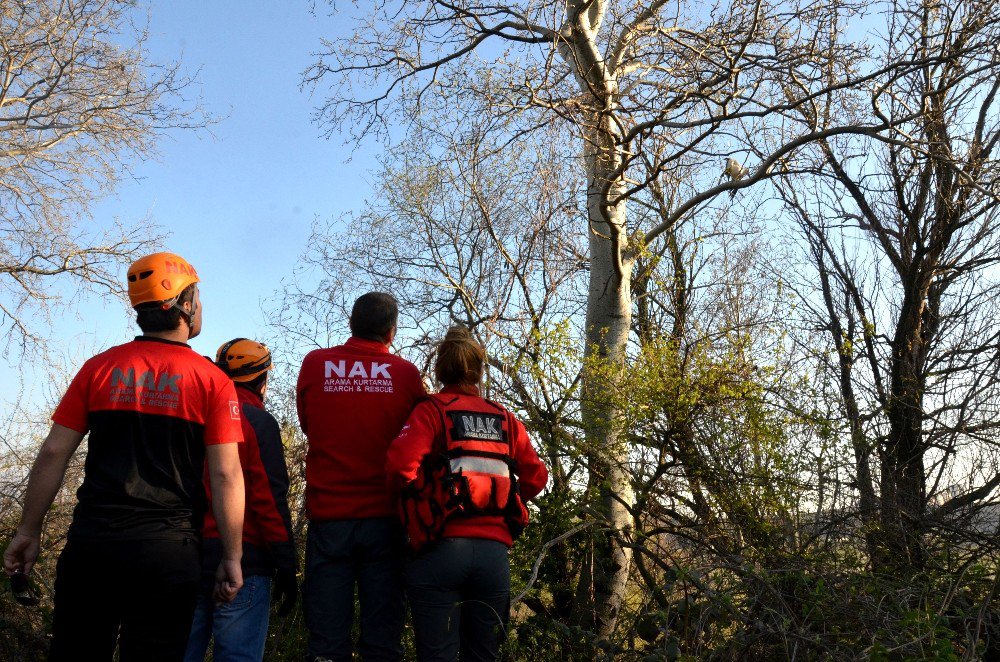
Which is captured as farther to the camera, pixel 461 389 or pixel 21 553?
pixel 461 389

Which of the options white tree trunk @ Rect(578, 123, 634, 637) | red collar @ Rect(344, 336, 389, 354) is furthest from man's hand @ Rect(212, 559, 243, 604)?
white tree trunk @ Rect(578, 123, 634, 637)

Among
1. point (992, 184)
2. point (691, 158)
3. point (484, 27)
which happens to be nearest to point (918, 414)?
point (992, 184)

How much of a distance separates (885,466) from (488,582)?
3.57m

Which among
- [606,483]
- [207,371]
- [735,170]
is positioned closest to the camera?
[207,371]

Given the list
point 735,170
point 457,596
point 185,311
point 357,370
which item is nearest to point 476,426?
point 357,370

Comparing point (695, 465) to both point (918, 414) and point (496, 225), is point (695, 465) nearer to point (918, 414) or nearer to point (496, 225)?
point (918, 414)

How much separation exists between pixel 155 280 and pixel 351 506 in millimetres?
1337

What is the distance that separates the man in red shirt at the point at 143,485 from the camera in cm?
278

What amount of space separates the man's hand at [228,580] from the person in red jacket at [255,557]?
0.28 m

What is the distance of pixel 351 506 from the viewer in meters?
3.78

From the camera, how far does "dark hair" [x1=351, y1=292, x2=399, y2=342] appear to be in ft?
13.3

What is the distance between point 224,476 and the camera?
3.05 metres

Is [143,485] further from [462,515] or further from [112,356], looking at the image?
[462,515]

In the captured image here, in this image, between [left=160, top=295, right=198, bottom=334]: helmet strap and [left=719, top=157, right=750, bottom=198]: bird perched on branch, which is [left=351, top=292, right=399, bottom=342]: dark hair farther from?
[left=719, top=157, right=750, bottom=198]: bird perched on branch
